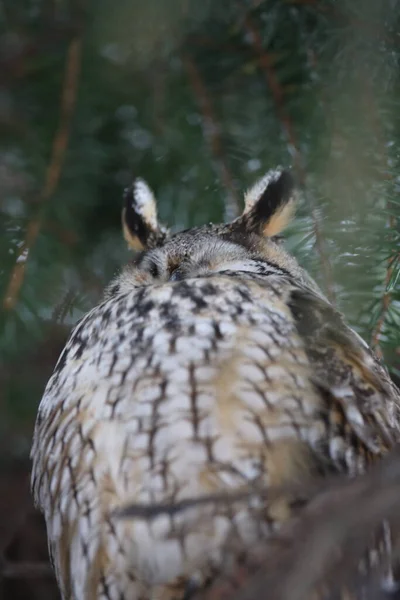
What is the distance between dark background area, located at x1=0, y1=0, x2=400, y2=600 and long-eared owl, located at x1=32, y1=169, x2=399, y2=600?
0.51 feet

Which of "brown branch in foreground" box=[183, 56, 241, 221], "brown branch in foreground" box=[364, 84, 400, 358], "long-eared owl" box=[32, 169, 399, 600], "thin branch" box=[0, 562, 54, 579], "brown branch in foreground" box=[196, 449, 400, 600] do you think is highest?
"brown branch in foreground" box=[183, 56, 241, 221]

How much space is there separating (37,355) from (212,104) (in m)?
0.65

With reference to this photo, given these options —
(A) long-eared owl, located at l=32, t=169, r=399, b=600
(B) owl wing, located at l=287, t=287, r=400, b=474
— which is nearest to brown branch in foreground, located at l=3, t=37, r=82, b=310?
(A) long-eared owl, located at l=32, t=169, r=399, b=600

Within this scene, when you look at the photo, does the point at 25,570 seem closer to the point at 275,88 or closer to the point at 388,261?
the point at 388,261

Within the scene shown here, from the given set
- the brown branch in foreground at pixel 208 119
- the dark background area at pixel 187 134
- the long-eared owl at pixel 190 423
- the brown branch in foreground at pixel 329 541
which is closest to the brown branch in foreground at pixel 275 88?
the dark background area at pixel 187 134

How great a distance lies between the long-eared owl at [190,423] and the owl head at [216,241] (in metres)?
0.17

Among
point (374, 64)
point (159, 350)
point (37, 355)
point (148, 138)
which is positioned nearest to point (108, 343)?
point (159, 350)

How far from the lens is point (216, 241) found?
5.23 ft

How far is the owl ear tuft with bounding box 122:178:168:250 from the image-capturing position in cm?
157

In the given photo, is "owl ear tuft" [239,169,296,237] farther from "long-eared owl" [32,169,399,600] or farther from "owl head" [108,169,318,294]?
"long-eared owl" [32,169,399,600]

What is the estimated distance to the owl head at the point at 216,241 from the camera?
5.04 feet

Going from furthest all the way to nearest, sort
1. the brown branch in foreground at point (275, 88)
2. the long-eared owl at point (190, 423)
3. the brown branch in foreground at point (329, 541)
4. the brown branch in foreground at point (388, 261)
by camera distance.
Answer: the brown branch in foreground at point (275, 88)
the brown branch in foreground at point (388, 261)
the long-eared owl at point (190, 423)
the brown branch in foreground at point (329, 541)

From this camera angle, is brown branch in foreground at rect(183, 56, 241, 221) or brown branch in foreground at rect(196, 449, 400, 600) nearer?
brown branch in foreground at rect(196, 449, 400, 600)

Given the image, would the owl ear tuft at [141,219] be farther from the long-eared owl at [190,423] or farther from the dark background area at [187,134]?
the long-eared owl at [190,423]
